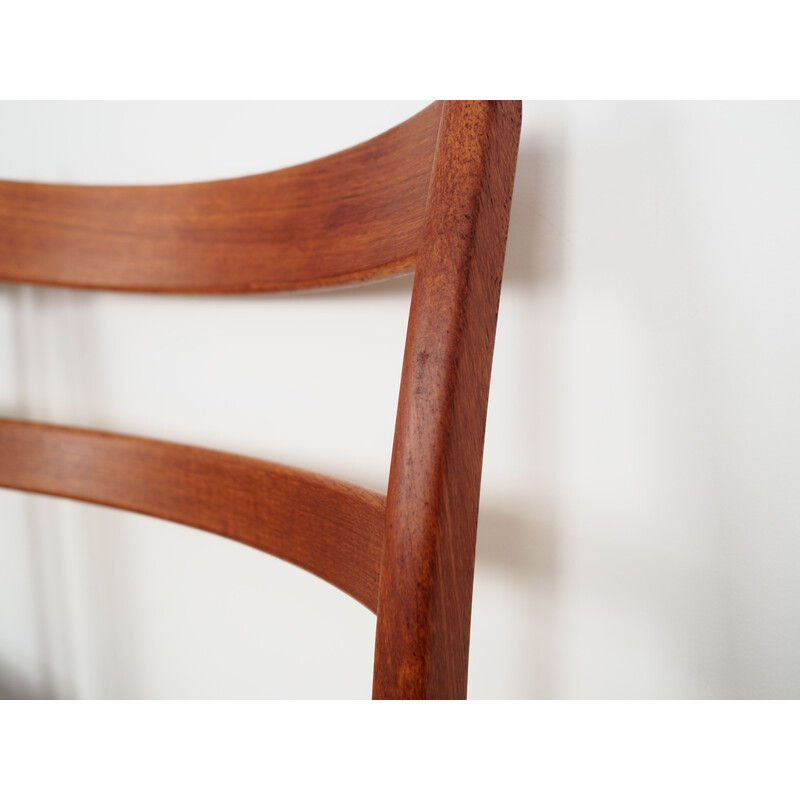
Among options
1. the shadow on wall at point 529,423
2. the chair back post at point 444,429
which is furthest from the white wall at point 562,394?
the chair back post at point 444,429

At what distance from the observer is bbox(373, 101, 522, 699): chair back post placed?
0.15 meters

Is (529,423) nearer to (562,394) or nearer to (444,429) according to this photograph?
(562,394)

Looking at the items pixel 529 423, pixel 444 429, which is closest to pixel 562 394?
pixel 529 423

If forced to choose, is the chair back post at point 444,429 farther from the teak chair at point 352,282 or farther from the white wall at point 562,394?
the white wall at point 562,394

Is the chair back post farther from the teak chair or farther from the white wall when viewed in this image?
the white wall

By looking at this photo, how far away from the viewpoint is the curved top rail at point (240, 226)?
0.66 ft

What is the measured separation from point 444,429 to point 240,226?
16cm

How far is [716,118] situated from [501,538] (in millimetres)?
196

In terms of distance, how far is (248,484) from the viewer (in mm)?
263

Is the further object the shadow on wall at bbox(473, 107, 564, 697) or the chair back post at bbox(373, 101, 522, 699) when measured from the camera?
the shadow on wall at bbox(473, 107, 564, 697)

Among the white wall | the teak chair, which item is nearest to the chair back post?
the teak chair

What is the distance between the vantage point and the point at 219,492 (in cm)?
28

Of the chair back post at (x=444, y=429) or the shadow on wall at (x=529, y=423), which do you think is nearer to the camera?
the chair back post at (x=444, y=429)
